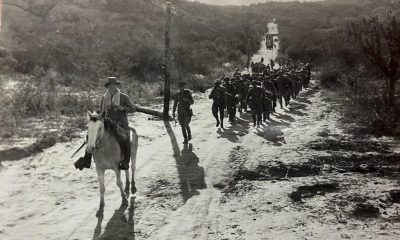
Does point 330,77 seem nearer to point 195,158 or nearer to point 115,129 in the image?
point 195,158

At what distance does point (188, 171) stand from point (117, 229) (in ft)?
12.8

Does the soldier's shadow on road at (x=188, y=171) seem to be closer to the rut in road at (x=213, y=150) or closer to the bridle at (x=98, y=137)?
the rut in road at (x=213, y=150)

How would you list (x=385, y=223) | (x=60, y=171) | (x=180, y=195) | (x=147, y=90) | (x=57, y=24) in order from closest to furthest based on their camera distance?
1. (x=385, y=223)
2. (x=180, y=195)
3. (x=60, y=171)
4. (x=147, y=90)
5. (x=57, y=24)

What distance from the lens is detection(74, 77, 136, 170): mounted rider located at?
8.11 metres

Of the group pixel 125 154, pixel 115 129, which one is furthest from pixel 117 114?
pixel 125 154

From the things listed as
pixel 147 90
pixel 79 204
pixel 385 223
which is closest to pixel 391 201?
pixel 385 223

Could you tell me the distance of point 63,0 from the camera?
169 ft

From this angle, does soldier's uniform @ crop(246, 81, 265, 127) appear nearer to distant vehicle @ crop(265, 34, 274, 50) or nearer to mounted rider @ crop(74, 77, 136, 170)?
mounted rider @ crop(74, 77, 136, 170)

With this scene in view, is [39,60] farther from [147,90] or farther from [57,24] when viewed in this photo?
[57,24]

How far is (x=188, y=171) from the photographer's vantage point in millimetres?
10852

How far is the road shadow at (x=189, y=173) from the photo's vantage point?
9.41m

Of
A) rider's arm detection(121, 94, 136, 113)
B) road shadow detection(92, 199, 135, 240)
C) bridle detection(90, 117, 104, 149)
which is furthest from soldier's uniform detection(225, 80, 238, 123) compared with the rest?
road shadow detection(92, 199, 135, 240)

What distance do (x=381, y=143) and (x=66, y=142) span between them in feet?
33.4

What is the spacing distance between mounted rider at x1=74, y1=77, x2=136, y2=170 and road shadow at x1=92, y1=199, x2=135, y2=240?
0.96 m
